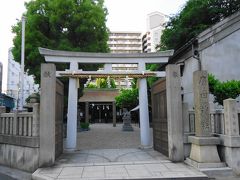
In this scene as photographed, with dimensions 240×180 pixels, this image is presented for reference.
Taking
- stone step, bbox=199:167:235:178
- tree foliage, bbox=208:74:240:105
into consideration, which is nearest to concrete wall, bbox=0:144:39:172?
stone step, bbox=199:167:235:178

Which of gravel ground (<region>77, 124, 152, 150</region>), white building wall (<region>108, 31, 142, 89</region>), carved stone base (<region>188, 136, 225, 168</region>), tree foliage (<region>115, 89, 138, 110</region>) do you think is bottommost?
gravel ground (<region>77, 124, 152, 150</region>)

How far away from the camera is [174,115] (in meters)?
10.1

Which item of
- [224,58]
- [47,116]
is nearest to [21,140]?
[47,116]

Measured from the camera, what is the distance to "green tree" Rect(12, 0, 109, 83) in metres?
17.9

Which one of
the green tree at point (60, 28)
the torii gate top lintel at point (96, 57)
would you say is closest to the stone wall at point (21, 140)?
the torii gate top lintel at point (96, 57)

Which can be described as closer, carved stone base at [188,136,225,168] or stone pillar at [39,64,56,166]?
carved stone base at [188,136,225,168]

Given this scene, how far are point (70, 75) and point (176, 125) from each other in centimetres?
571

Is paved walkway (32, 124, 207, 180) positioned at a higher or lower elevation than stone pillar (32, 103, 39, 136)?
lower

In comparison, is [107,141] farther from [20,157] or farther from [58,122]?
[20,157]

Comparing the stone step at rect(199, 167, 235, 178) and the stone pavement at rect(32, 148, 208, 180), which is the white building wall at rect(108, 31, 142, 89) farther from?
the stone step at rect(199, 167, 235, 178)

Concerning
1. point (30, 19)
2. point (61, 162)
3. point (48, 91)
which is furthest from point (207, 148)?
point (30, 19)

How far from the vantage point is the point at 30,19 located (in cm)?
1816

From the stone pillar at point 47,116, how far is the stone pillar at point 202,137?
16.3 feet

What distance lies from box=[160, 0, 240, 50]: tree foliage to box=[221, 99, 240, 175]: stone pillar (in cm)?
1349
